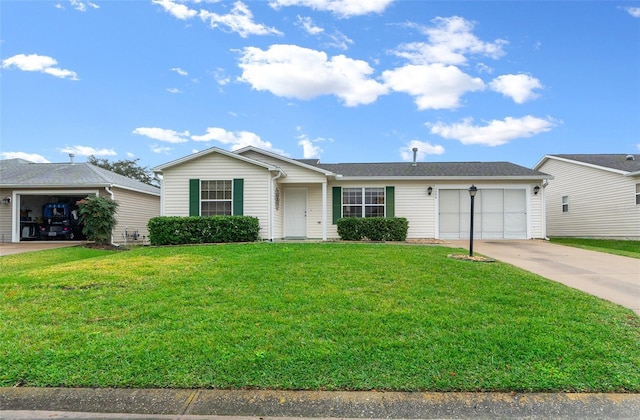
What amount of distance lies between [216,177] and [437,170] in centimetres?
952

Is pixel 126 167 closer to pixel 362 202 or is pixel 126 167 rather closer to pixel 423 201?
pixel 362 202

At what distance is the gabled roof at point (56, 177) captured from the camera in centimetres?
1435

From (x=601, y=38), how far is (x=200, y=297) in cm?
1467

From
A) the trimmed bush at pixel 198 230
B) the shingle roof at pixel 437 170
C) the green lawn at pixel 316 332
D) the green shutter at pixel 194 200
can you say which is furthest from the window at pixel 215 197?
the green lawn at pixel 316 332

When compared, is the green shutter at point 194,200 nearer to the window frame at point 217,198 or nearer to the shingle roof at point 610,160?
the window frame at point 217,198

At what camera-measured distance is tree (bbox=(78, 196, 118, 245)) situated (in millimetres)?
12820

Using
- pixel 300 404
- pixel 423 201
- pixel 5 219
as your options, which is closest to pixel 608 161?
pixel 423 201

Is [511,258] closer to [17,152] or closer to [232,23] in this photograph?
[232,23]

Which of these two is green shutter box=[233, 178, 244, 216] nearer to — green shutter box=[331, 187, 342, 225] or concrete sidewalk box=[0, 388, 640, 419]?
green shutter box=[331, 187, 342, 225]

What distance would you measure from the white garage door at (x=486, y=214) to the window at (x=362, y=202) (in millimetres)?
2687

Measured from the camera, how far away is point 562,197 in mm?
18438

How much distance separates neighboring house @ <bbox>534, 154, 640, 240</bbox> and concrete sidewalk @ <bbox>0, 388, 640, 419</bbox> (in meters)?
16.5

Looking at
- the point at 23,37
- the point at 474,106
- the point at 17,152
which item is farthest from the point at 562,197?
the point at 17,152

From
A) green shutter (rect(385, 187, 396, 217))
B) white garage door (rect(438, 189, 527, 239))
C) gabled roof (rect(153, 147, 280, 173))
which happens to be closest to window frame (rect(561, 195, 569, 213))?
white garage door (rect(438, 189, 527, 239))
